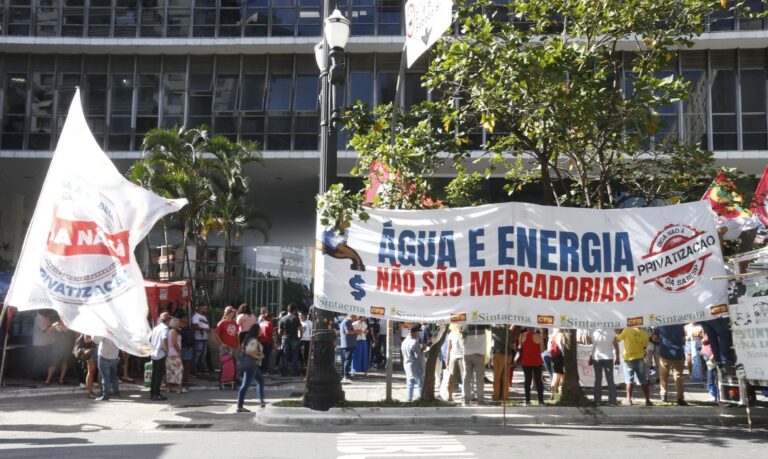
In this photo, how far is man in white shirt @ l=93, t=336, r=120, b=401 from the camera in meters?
13.3

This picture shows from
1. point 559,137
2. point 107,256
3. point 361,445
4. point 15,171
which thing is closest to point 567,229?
point 559,137

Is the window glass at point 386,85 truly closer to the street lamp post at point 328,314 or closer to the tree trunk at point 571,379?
the street lamp post at point 328,314

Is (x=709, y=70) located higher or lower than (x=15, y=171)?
higher

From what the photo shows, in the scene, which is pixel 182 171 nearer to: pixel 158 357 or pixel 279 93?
pixel 279 93

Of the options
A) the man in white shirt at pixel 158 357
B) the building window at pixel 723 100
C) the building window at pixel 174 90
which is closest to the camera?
the man in white shirt at pixel 158 357

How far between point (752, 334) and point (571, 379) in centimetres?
315

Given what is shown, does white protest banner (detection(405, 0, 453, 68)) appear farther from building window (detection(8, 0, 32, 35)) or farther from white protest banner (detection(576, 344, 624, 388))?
building window (detection(8, 0, 32, 35))

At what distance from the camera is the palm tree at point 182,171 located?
2225 cm

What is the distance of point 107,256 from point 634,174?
9406 mm

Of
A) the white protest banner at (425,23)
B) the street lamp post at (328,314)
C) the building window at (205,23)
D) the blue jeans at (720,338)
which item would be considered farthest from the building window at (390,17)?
the blue jeans at (720,338)

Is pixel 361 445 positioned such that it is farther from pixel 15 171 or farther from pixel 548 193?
pixel 15 171

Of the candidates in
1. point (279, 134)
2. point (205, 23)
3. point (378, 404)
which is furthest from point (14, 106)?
point (378, 404)

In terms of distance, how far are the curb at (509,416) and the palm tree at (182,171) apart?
12.5 meters

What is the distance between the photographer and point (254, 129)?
2655 centimetres
